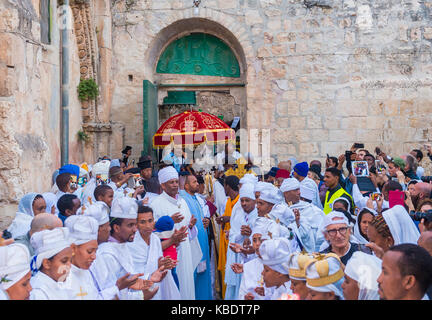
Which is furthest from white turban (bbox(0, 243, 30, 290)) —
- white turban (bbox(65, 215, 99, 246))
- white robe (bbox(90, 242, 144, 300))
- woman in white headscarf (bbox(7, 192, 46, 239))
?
woman in white headscarf (bbox(7, 192, 46, 239))

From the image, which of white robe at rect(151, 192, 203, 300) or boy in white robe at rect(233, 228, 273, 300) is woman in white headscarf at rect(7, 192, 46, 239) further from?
boy in white robe at rect(233, 228, 273, 300)

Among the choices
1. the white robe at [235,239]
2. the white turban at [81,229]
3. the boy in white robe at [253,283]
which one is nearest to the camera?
the white turban at [81,229]

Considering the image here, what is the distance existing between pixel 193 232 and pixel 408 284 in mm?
3159

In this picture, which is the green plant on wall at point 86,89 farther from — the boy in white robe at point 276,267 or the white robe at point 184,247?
the boy in white robe at point 276,267

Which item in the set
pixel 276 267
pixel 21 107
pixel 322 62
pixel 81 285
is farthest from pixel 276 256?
pixel 322 62

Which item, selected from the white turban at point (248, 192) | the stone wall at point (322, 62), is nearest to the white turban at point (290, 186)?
the white turban at point (248, 192)

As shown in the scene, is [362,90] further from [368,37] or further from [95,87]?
[95,87]

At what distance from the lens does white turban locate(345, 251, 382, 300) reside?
2426mm

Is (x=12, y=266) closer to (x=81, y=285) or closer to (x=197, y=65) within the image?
(x=81, y=285)

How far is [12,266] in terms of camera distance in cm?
254

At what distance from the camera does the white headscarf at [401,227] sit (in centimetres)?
319

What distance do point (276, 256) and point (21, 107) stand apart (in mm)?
5286

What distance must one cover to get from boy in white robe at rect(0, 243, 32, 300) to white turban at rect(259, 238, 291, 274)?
1420 millimetres

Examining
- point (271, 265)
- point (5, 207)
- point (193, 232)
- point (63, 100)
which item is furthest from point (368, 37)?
point (271, 265)
